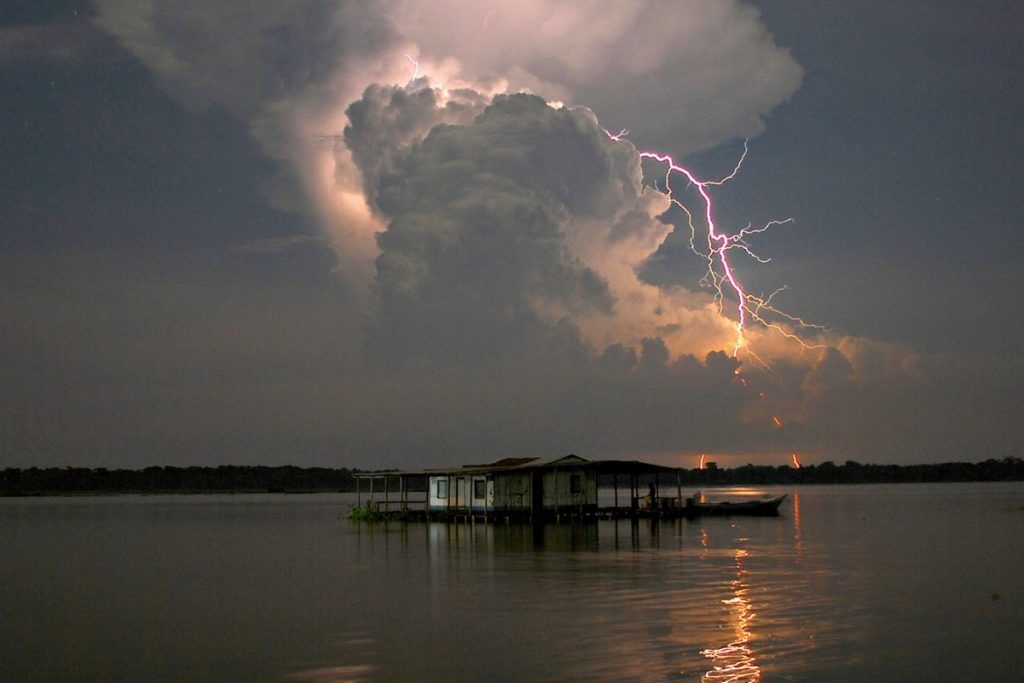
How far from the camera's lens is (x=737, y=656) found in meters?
15.8

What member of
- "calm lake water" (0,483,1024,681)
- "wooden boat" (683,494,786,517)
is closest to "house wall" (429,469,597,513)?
"wooden boat" (683,494,786,517)

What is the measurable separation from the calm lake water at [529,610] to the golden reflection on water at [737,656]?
2.4 inches

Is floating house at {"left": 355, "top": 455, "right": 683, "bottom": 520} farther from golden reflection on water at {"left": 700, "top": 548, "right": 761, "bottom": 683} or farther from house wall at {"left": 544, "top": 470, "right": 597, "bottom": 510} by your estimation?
golden reflection on water at {"left": 700, "top": 548, "right": 761, "bottom": 683}

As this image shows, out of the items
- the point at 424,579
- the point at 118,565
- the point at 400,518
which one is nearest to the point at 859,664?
the point at 424,579

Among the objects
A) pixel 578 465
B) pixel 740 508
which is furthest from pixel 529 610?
pixel 740 508

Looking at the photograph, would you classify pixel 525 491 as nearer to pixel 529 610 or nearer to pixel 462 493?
pixel 462 493

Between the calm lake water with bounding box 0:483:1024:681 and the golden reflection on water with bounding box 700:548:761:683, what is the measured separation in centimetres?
6

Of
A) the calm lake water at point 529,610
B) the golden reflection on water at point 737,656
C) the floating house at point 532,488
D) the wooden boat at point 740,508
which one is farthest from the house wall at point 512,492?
the golden reflection on water at point 737,656

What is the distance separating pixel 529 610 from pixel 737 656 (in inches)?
249

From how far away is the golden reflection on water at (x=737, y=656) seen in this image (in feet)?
47.3

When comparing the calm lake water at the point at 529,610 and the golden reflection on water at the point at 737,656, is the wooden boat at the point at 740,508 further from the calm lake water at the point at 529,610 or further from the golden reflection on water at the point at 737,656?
the golden reflection on water at the point at 737,656

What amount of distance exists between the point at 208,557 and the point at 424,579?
14.6 m

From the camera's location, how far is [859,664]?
50.6 feet

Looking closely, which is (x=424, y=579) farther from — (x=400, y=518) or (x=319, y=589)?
(x=400, y=518)
